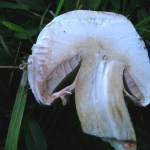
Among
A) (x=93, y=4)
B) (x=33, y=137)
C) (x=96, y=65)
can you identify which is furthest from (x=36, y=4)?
(x=33, y=137)

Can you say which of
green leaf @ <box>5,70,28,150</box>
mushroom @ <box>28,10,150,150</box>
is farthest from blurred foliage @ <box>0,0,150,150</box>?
mushroom @ <box>28,10,150,150</box>

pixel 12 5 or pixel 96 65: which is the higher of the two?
pixel 12 5

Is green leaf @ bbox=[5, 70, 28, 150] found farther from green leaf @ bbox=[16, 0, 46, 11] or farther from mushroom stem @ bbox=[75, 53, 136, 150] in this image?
green leaf @ bbox=[16, 0, 46, 11]

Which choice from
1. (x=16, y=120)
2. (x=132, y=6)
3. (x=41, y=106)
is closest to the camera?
(x=16, y=120)

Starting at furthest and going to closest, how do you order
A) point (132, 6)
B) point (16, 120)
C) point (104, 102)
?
point (132, 6) < point (16, 120) < point (104, 102)

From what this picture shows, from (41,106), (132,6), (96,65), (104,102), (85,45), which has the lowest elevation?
(41,106)

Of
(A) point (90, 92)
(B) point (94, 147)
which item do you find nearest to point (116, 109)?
(A) point (90, 92)

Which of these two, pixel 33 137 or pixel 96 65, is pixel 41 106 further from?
pixel 96 65
